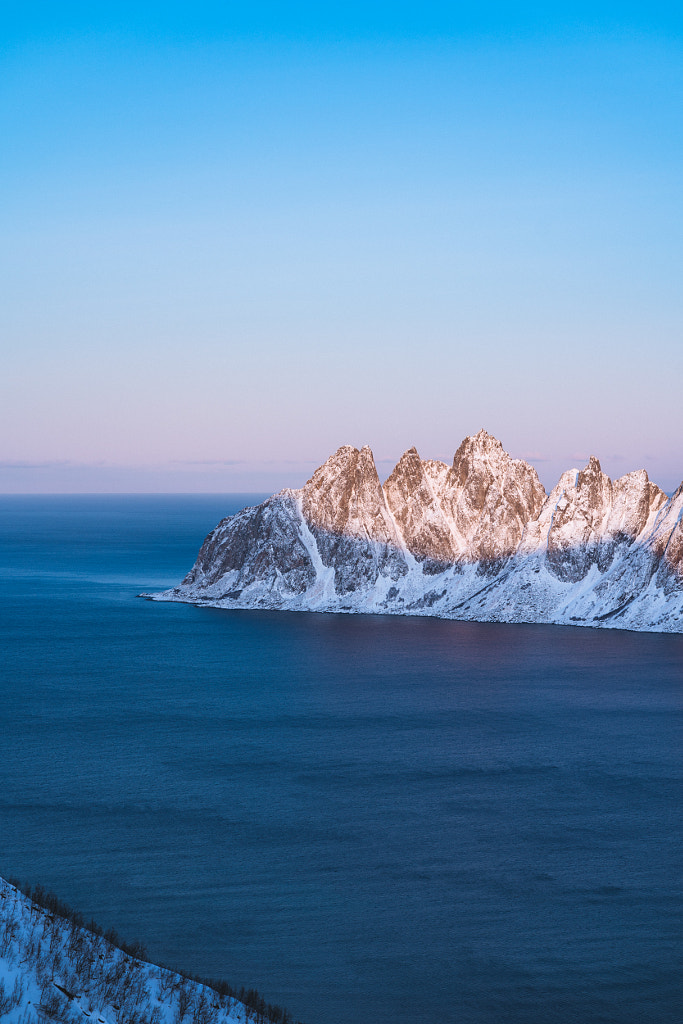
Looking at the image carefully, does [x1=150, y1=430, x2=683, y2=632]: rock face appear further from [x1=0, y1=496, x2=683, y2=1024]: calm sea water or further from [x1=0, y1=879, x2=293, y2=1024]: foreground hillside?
[x1=0, y1=879, x2=293, y2=1024]: foreground hillside

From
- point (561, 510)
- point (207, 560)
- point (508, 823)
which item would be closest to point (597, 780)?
point (508, 823)

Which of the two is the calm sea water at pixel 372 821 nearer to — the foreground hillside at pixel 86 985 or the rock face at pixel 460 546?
the foreground hillside at pixel 86 985

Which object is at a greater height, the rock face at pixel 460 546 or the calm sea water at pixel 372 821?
the rock face at pixel 460 546

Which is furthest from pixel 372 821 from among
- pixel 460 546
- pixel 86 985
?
pixel 460 546

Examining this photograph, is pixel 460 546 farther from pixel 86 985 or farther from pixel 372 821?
pixel 86 985

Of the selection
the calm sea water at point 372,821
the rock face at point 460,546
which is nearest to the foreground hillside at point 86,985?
the calm sea water at point 372,821

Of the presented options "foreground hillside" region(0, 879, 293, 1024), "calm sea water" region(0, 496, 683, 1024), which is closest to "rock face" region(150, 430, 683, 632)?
"calm sea water" region(0, 496, 683, 1024)

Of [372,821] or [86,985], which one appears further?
[372,821]
